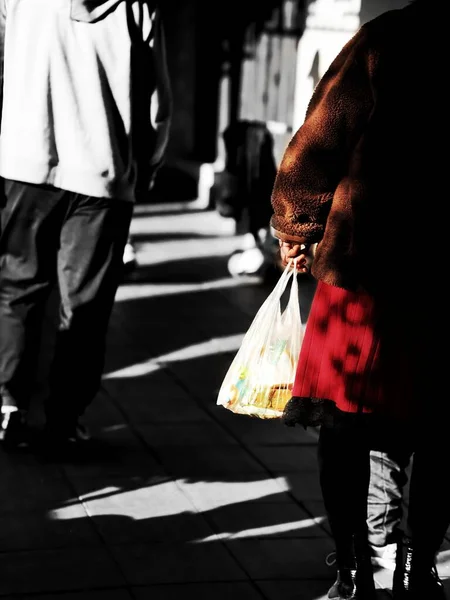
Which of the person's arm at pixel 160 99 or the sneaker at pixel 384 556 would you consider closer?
the sneaker at pixel 384 556

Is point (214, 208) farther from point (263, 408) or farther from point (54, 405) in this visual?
point (263, 408)

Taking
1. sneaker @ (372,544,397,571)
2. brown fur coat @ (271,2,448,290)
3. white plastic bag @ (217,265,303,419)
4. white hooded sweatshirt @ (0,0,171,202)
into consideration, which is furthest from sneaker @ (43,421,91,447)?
brown fur coat @ (271,2,448,290)

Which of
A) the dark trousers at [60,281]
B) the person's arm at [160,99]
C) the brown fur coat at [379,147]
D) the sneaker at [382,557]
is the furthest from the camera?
the person's arm at [160,99]

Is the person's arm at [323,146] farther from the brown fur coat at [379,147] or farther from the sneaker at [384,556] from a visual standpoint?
the sneaker at [384,556]

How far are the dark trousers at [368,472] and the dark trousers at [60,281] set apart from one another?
1.46 m

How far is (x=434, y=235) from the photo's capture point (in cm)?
314

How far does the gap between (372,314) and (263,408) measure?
0.54 meters

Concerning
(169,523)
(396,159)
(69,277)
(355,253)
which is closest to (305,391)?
(355,253)

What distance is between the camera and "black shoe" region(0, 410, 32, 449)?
183 inches

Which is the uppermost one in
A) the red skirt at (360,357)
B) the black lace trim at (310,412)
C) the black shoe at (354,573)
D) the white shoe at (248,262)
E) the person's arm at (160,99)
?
the person's arm at (160,99)

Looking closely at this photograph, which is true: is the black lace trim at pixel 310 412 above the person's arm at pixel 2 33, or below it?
below

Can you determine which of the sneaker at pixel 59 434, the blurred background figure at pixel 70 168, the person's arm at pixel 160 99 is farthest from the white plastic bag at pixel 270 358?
the person's arm at pixel 160 99

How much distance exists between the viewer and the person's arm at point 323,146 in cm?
314

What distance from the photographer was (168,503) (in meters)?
4.21
